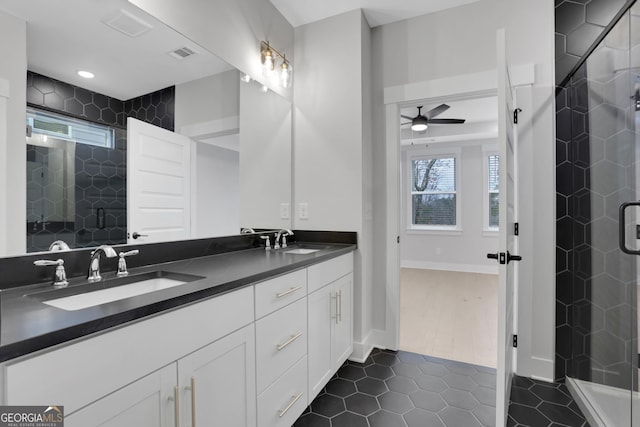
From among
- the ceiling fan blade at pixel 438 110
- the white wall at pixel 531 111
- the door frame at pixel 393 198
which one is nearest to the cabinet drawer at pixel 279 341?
the door frame at pixel 393 198

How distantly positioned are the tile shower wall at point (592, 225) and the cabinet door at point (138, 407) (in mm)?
1880

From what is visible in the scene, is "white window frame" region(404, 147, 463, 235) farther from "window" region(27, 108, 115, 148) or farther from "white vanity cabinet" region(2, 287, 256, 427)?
"window" region(27, 108, 115, 148)

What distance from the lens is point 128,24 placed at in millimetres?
1416

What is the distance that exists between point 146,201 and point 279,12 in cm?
182

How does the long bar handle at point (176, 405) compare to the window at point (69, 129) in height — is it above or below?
below

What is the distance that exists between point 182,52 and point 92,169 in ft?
2.75

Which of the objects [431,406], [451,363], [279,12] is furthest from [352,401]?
[279,12]

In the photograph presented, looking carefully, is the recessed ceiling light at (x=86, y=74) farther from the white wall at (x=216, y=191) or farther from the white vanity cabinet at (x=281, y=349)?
the white vanity cabinet at (x=281, y=349)

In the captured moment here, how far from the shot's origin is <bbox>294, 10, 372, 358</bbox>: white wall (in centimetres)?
237

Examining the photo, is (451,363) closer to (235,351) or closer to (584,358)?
(584,358)

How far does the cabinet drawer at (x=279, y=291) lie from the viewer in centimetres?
133

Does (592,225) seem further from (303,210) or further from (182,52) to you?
(182,52)

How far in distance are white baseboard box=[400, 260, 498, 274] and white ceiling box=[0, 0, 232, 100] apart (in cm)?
535

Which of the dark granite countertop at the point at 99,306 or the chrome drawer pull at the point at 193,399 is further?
the chrome drawer pull at the point at 193,399
